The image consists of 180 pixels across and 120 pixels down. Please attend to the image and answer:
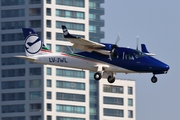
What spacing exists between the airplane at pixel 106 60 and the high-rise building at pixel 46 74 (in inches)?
2955

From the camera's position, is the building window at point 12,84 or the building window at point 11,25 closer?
the building window at point 12,84

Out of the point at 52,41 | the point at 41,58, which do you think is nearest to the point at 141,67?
the point at 41,58

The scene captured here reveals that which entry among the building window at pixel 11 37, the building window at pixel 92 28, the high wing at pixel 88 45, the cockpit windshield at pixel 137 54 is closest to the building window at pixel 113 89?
the building window at pixel 92 28

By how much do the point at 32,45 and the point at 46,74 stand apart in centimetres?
7166

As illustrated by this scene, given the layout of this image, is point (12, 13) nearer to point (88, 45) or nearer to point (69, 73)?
point (69, 73)

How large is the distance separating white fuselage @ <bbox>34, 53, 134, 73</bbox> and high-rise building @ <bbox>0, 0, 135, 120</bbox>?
73.7 metres

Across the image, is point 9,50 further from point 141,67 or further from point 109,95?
point 141,67

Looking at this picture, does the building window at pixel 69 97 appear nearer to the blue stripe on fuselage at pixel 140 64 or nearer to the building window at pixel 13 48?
the building window at pixel 13 48

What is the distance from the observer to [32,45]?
116 meters

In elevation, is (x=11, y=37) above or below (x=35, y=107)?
above

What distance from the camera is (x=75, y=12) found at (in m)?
191

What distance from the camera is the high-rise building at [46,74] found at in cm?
18738

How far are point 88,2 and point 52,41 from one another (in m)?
12.2

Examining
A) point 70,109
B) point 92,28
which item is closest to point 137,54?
point 70,109
